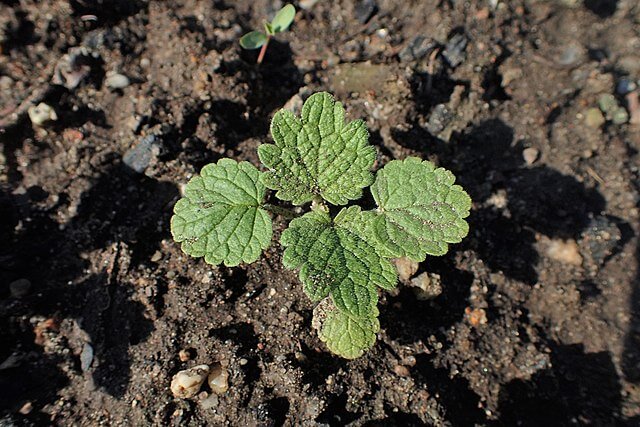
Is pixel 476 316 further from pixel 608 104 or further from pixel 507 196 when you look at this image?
pixel 608 104

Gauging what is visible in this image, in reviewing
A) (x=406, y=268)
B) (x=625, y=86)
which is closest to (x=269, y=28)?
(x=406, y=268)

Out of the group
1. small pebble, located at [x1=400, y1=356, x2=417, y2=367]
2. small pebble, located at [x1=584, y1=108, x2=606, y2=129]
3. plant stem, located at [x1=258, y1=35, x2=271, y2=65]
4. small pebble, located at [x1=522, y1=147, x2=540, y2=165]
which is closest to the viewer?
small pebble, located at [x1=400, y1=356, x2=417, y2=367]

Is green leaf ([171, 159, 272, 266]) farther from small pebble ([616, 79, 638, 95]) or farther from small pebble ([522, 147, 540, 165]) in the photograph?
small pebble ([616, 79, 638, 95])

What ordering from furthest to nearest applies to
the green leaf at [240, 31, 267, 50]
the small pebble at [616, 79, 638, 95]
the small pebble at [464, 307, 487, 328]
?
1. the small pebble at [616, 79, 638, 95]
2. the green leaf at [240, 31, 267, 50]
3. the small pebble at [464, 307, 487, 328]

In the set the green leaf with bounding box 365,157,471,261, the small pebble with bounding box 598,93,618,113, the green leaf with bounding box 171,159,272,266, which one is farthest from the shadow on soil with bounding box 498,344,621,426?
the small pebble with bounding box 598,93,618,113

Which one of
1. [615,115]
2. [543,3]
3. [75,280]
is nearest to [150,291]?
[75,280]

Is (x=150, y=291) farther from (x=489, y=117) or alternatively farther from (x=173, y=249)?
(x=489, y=117)

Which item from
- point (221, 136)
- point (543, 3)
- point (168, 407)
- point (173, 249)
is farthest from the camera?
point (543, 3)
